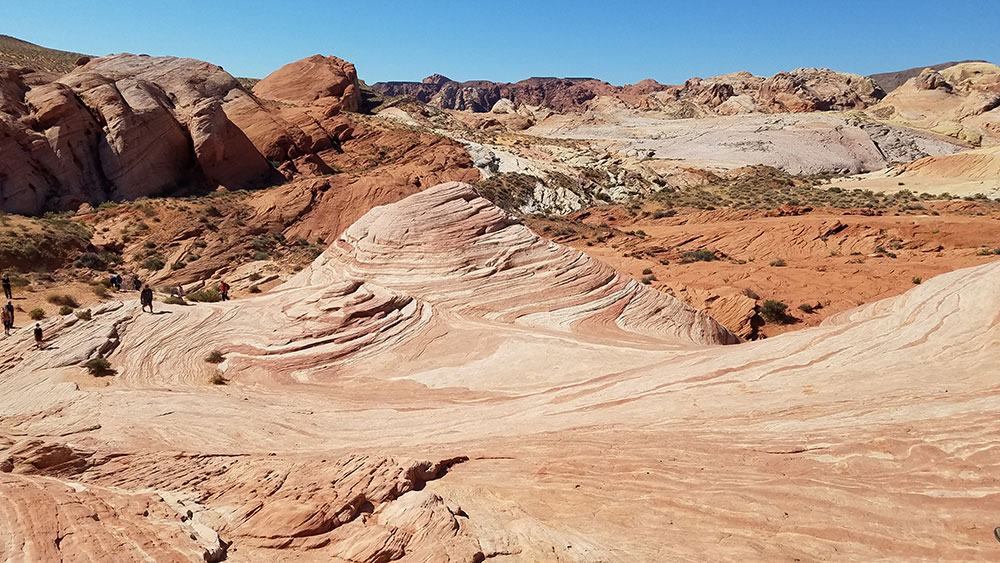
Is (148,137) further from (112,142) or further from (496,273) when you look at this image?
(496,273)

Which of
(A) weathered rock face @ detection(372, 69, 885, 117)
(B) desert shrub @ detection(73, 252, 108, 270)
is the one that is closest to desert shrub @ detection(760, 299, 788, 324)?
(B) desert shrub @ detection(73, 252, 108, 270)

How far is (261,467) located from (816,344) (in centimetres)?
753

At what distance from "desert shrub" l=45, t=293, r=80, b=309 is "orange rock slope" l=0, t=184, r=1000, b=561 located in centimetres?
833

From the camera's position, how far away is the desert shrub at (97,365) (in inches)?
376

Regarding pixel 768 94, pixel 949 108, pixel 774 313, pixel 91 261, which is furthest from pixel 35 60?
pixel 949 108

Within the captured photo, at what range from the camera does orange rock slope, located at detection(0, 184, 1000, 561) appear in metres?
4.49

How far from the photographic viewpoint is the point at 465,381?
10.2 m

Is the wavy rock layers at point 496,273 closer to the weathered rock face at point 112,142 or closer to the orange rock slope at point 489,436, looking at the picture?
the orange rock slope at point 489,436

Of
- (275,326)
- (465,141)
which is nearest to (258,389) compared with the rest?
(275,326)

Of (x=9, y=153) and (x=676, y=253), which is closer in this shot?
(x=9, y=153)

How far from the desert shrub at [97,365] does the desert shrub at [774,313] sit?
62.6 feet

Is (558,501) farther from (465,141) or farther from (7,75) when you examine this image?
(465,141)

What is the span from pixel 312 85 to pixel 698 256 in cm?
5028

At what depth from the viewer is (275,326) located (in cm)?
1189
